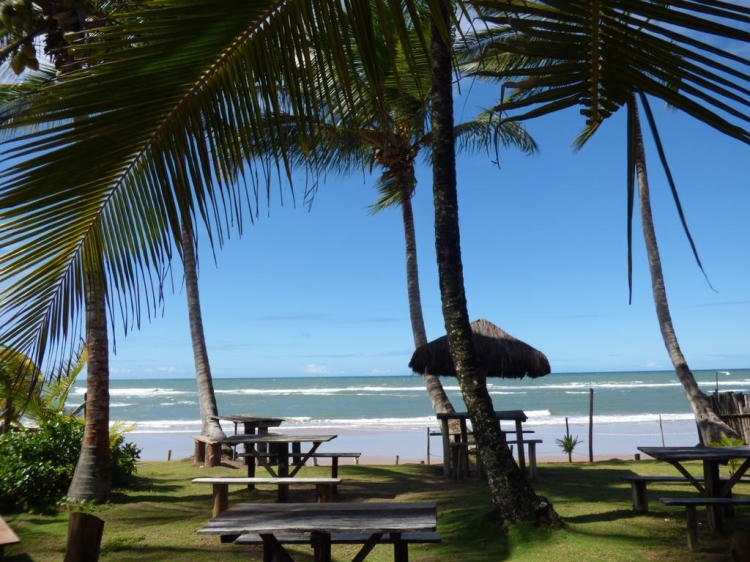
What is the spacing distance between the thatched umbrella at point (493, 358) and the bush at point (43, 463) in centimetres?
476

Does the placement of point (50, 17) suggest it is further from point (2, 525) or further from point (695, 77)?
point (695, 77)

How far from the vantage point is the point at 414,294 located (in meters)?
14.8

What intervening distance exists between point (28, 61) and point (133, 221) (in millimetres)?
3058

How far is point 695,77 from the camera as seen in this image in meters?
1.09

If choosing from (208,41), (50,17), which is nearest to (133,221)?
(208,41)

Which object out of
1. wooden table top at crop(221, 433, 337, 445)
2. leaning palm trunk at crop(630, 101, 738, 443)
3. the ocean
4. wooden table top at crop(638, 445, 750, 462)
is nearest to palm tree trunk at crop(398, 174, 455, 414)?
wooden table top at crop(221, 433, 337, 445)

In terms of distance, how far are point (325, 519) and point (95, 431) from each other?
534 centimetres

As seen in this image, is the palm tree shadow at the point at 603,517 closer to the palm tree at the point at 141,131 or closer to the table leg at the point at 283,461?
the table leg at the point at 283,461

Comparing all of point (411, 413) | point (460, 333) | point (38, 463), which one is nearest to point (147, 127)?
point (460, 333)

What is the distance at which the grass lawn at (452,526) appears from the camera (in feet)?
19.7

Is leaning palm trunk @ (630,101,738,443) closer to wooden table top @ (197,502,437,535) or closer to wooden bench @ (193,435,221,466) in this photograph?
wooden bench @ (193,435,221,466)

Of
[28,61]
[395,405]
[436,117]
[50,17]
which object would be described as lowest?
[395,405]

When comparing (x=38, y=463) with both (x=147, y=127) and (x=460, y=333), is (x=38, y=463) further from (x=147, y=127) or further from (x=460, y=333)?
(x=147, y=127)

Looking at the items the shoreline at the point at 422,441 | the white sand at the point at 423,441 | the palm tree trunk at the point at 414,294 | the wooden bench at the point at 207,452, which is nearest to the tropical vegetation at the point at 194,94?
the wooden bench at the point at 207,452
